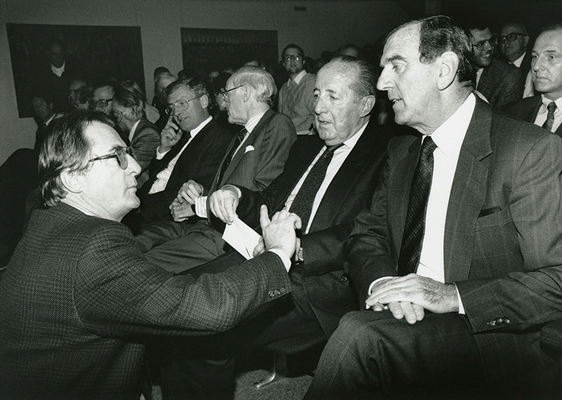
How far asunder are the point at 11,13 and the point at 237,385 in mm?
7391

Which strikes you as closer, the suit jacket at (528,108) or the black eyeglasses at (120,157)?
the black eyeglasses at (120,157)

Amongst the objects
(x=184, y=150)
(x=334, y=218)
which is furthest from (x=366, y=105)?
(x=184, y=150)

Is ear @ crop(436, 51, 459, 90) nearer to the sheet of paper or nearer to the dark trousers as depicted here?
the dark trousers

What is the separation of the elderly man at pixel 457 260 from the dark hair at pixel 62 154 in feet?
3.30

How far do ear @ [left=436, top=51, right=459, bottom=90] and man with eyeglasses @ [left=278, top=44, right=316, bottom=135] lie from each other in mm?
4182

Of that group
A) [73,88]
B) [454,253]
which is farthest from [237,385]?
[73,88]

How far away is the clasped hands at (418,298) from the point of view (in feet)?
4.97

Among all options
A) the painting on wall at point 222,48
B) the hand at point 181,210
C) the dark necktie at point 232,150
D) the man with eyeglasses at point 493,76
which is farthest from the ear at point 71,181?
the painting on wall at point 222,48

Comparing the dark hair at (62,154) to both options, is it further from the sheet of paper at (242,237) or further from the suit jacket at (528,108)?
the suit jacket at (528,108)

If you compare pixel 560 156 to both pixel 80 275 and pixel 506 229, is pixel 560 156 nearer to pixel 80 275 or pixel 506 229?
pixel 506 229

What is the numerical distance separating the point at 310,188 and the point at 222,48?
711 cm

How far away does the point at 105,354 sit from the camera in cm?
141

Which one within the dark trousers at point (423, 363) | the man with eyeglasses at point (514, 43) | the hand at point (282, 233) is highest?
the man with eyeglasses at point (514, 43)

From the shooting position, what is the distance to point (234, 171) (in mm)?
3080
